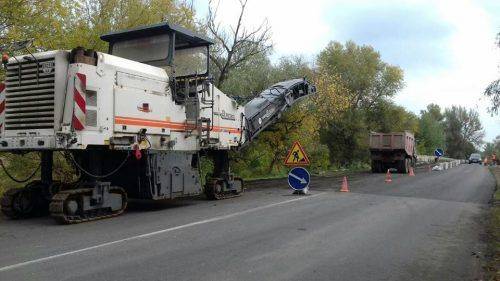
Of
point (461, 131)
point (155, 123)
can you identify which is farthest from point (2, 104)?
point (461, 131)

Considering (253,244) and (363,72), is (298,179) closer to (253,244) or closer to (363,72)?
(253,244)

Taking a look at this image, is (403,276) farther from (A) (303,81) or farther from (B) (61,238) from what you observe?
(A) (303,81)

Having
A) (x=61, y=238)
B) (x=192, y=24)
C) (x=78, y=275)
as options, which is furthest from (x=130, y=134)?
(x=192, y=24)

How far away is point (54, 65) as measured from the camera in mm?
9297

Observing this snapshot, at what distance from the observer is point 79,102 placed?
30.1ft

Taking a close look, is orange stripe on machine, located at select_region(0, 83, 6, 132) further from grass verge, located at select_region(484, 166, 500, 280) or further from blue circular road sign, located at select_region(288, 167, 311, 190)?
grass verge, located at select_region(484, 166, 500, 280)

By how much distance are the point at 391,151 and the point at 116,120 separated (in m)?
24.6

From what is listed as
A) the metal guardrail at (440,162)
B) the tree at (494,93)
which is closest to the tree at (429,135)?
the metal guardrail at (440,162)

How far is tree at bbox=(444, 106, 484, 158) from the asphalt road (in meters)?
114

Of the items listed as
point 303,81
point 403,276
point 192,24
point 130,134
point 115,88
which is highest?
point 192,24

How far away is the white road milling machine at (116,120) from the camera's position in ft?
30.5

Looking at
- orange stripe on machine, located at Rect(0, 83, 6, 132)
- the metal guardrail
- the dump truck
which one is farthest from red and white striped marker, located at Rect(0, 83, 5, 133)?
the metal guardrail

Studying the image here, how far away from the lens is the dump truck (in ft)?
102

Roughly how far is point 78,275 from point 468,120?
4984 inches
